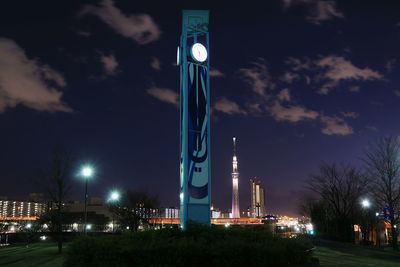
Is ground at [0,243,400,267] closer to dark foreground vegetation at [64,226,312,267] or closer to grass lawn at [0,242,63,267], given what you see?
grass lawn at [0,242,63,267]

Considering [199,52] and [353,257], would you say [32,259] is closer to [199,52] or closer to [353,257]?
[199,52]

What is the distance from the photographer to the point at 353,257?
30219 millimetres

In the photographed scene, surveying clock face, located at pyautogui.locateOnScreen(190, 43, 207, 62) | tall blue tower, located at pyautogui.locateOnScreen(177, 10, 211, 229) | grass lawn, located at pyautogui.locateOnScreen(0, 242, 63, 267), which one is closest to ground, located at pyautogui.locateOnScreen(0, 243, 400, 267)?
grass lawn, located at pyautogui.locateOnScreen(0, 242, 63, 267)

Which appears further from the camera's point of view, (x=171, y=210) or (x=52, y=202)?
(x=171, y=210)

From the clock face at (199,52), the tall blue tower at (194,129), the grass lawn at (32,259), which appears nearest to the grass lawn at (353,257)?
the tall blue tower at (194,129)

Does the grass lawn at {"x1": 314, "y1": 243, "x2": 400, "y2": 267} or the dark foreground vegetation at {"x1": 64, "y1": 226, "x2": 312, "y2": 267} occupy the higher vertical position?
the dark foreground vegetation at {"x1": 64, "y1": 226, "x2": 312, "y2": 267}

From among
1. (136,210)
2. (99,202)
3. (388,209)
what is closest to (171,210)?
(99,202)

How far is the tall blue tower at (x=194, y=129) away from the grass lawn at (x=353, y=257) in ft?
22.8

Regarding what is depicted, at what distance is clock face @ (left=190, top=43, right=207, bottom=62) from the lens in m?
21.9

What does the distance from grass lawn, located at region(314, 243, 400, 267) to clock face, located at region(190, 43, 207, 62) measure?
39.0 ft

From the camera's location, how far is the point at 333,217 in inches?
2248

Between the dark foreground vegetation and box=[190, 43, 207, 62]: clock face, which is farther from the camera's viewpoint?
box=[190, 43, 207, 62]: clock face

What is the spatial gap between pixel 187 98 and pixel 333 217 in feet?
139

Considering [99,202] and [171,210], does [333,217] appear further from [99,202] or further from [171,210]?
[99,202]
